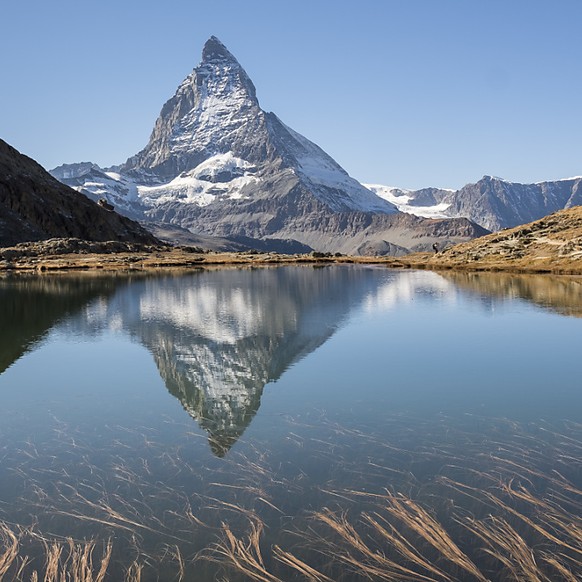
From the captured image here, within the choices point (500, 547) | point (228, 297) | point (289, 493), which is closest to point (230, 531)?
point (289, 493)

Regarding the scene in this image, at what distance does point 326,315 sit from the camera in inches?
2421

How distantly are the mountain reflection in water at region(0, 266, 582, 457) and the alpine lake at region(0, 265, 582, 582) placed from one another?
0.36 m

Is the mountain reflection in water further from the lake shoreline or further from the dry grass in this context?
the lake shoreline

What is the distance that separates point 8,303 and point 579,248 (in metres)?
113

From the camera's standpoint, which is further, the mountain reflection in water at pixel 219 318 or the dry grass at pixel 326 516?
the mountain reflection in water at pixel 219 318

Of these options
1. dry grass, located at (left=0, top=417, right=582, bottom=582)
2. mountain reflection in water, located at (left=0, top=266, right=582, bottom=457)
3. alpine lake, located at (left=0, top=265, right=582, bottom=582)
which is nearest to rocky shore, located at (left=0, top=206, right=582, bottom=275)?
mountain reflection in water, located at (left=0, top=266, right=582, bottom=457)

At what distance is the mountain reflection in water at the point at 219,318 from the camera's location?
1173 inches

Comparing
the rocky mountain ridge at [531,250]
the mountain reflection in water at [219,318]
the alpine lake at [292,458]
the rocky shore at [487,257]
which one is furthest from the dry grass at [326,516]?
the rocky mountain ridge at [531,250]

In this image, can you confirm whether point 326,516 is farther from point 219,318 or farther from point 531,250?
point 531,250

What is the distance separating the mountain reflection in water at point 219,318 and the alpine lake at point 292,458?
0.36 m

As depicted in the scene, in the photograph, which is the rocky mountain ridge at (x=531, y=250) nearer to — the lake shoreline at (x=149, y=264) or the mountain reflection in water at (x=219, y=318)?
the lake shoreline at (x=149, y=264)

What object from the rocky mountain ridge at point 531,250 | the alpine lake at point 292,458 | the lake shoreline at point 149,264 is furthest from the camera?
the rocky mountain ridge at point 531,250

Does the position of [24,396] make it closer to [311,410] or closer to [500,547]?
[311,410]

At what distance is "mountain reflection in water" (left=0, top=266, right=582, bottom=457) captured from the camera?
97.8 ft
